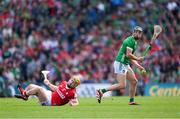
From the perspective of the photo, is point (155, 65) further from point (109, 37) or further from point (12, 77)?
point (12, 77)

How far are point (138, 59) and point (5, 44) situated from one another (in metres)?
14.6

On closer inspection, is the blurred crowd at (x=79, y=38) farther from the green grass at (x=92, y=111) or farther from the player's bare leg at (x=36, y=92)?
the green grass at (x=92, y=111)

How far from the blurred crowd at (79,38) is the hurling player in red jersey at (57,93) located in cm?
1156

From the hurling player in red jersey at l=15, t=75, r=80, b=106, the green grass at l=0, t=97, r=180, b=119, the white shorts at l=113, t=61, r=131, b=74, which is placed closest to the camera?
the green grass at l=0, t=97, r=180, b=119

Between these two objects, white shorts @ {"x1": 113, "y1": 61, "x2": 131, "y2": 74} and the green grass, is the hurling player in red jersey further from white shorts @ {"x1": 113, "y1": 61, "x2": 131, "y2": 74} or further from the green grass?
white shorts @ {"x1": 113, "y1": 61, "x2": 131, "y2": 74}

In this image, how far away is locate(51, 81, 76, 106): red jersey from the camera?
23.8m

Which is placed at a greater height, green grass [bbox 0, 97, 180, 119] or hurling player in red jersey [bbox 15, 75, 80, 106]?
hurling player in red jersey [bbox 15, 75, 80, 106]

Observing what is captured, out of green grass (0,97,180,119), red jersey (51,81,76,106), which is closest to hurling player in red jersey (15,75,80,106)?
red jersey (51,81,76,106)

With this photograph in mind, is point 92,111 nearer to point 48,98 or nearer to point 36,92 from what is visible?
point 48,98

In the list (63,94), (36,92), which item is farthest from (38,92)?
(63,94)

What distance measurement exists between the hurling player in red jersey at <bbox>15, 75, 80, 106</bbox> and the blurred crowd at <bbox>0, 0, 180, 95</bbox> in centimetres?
1156

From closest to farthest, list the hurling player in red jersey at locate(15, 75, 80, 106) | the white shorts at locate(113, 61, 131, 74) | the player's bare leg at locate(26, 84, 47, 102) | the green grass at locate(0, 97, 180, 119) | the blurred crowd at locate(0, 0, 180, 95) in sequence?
the green grass at locate(0, 97, 180, 119) < the hurling player in red jersey at locate(15, 75, 80, 106) < the player's bare leg at locate(26, 84, 47, 102) < the white shorts at locate(113, 61, 131, 74) < the blurred crowd at locate(0, 0, 180, 95)

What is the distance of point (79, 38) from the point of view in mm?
40438

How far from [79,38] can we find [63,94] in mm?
16766
